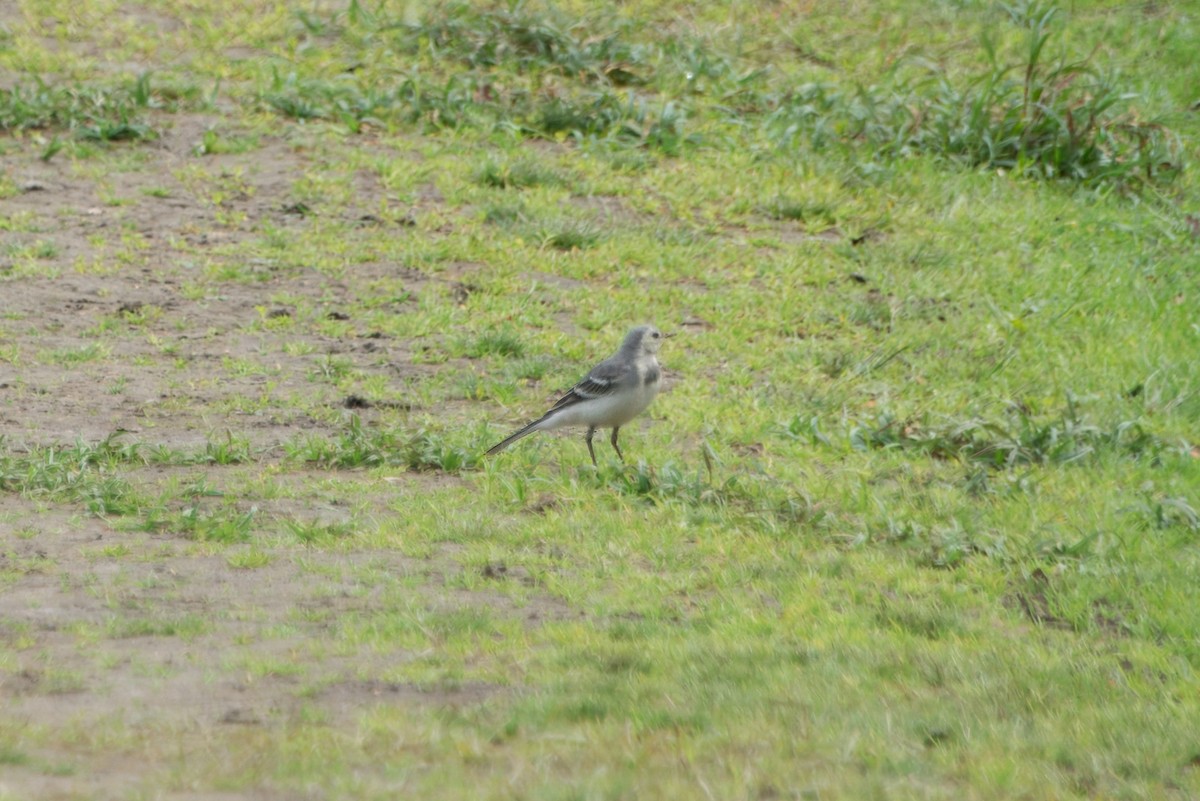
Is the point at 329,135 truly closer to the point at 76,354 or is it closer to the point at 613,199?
the point at 613,199

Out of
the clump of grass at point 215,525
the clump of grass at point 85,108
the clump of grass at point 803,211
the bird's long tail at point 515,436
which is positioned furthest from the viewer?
the clump of grass at point 85,108

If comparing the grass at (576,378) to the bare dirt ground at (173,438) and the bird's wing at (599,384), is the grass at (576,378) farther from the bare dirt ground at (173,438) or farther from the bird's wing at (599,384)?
the bird's wing at (599,384)

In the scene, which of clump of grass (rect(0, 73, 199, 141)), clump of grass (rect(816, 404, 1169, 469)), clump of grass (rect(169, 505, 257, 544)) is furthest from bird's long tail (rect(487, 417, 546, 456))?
clump of grass (rect(0, 73, 199, 141))

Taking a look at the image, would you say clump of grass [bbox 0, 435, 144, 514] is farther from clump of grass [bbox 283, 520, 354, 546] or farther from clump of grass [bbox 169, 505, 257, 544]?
clump of grass [bbox 283, 520, 354, 546]

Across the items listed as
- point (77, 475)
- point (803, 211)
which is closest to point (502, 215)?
point (803, 211)

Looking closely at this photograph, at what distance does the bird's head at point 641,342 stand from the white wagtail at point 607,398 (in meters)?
0.09

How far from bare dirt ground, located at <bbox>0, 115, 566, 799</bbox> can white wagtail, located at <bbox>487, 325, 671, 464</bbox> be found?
749 millimetres

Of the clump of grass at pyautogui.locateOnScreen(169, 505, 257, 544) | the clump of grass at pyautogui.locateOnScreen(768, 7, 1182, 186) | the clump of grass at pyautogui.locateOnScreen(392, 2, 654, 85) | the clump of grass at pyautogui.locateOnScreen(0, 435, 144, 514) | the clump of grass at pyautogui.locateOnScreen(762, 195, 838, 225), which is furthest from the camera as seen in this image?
the clump of grass at pyautogui.locateOnScreen(392, 2, 654, 85)

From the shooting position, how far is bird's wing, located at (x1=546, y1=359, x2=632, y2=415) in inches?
280

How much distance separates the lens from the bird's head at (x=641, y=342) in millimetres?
7344

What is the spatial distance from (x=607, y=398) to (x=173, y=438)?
6.86 ft

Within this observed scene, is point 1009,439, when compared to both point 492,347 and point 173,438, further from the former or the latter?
point 173,438

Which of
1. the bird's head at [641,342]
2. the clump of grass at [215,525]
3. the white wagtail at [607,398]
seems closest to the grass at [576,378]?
the clump of grass at [215,525]

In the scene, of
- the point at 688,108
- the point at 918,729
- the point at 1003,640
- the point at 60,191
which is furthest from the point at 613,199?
the point at 918,729
